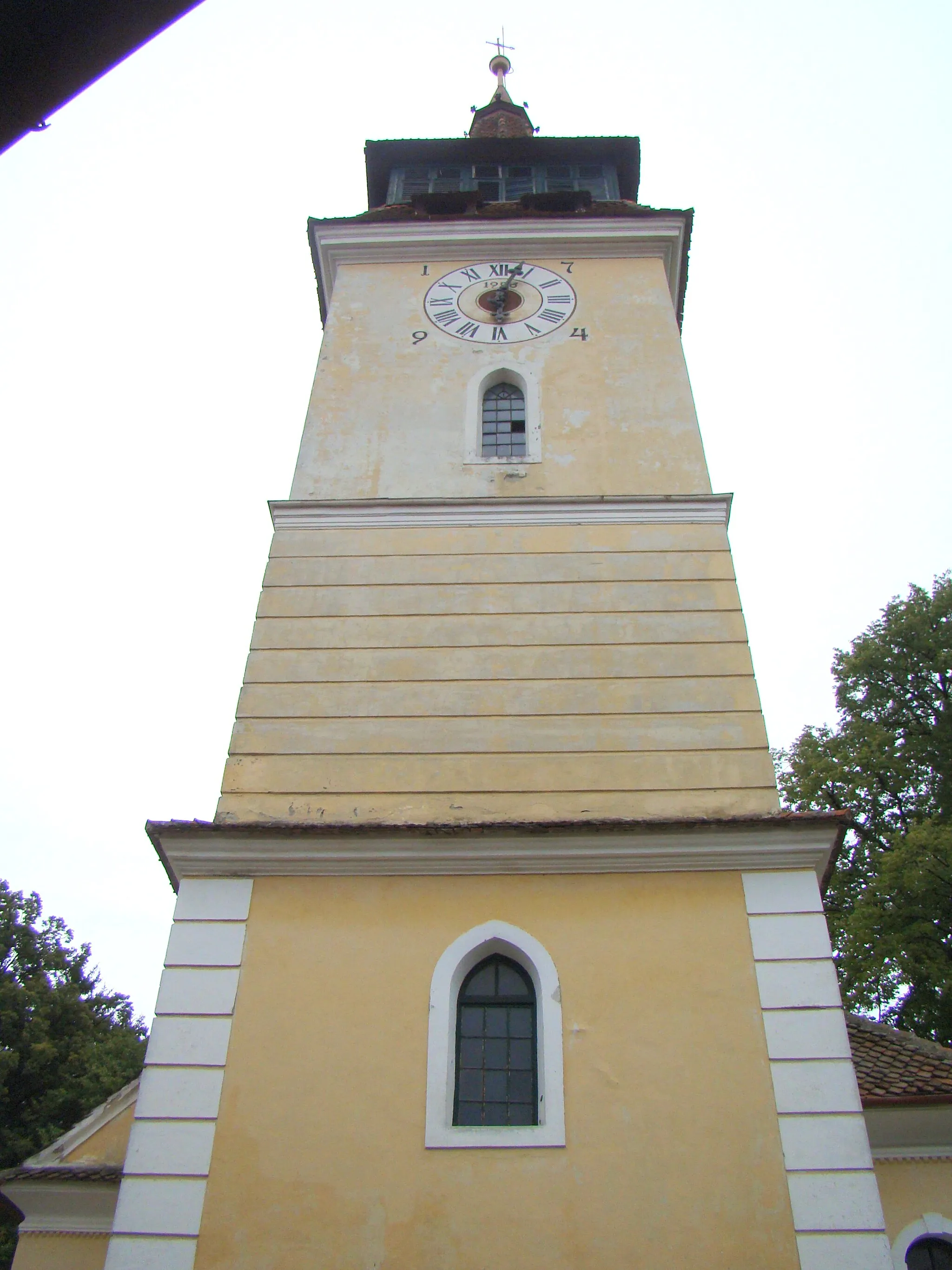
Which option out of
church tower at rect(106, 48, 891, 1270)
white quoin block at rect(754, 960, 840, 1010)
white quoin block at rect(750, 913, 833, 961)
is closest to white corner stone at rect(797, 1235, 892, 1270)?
church tower at rect(106, 48, 891, 1270)

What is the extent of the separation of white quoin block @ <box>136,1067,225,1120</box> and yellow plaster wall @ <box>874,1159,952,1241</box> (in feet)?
17.0

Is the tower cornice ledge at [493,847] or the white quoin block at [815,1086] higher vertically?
the tower cornice ledge at [493,847]

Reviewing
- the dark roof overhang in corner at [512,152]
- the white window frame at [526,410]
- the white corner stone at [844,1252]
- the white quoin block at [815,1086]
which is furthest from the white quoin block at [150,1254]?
the dark roof overhang in corner at [512,152]

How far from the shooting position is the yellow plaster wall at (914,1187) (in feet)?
27.8

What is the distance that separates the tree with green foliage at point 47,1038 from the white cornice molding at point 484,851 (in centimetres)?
2097

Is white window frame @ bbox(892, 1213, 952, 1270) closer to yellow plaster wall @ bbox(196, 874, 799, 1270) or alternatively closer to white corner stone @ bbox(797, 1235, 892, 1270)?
white corner stone @ bbox(797, 1235, 892, 1270)

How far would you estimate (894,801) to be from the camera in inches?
734

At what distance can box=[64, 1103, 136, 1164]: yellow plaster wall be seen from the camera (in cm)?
877

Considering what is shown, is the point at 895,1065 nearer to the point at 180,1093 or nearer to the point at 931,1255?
the point at 931,1255

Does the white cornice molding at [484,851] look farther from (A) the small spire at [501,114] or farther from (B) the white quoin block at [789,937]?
(A) the small spire at [501,114]

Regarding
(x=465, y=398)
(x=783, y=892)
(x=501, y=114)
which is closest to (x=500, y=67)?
(x=501, y=114)

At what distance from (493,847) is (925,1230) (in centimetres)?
449

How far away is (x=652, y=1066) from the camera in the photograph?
7.20 meters

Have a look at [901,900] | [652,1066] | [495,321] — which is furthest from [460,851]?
[901,900]
